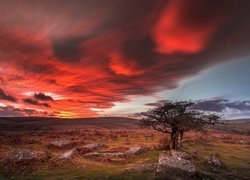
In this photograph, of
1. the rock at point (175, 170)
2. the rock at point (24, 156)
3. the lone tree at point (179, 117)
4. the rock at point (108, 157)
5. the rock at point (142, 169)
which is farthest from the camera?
the lone tree at point (179, 117)

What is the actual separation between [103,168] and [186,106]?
15.5 meters

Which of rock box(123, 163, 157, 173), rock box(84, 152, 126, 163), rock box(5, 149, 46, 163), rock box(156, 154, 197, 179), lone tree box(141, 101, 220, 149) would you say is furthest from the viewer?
lone tree box(141, 101, 220, 149)

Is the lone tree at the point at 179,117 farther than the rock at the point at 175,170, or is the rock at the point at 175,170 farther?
the lone tree at the point at 179,117

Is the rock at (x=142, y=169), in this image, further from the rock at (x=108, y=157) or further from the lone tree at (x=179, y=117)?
the lone tree at (x=179, y=117)

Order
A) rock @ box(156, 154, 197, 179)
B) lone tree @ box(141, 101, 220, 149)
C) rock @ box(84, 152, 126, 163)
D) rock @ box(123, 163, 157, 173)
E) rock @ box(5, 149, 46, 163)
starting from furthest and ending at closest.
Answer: lone tree @ box(141, 101, 220, 149)
rock @ box(84, 152, 126, 163)
rock @ box(5, 149, 46, 163)
rock @ box(123, 163, 157, 173)
rock @ box(156, 154, 197, 179)

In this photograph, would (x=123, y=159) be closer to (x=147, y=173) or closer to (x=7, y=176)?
(x=147, y=173)

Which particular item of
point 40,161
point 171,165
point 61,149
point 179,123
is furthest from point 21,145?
point 171,165

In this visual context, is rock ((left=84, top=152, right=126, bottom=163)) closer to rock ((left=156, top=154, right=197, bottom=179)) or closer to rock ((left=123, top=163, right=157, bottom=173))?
rock ((left=123, top=163, right=157, bottom=173))

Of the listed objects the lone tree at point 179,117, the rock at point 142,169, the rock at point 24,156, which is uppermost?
the lone tree at point 179,117

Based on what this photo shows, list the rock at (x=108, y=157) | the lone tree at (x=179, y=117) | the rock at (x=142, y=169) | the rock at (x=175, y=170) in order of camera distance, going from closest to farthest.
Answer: the rock at (x=175, y=170) < the rock at (x=142, y=169) < the rock at (x=108, y=157) < the lone tree at (x=179, y=117)

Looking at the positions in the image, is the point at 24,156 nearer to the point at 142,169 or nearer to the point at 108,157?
the point at 108,157

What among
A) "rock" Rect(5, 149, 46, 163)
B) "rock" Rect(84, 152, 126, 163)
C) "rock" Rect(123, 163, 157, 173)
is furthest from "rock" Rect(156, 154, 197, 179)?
"rock" Rect(5, 149, 46, 163)

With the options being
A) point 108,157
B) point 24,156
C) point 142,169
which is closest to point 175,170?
point 142,169

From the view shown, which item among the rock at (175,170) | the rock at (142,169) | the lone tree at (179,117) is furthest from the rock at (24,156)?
the lone tree at (179,117)
